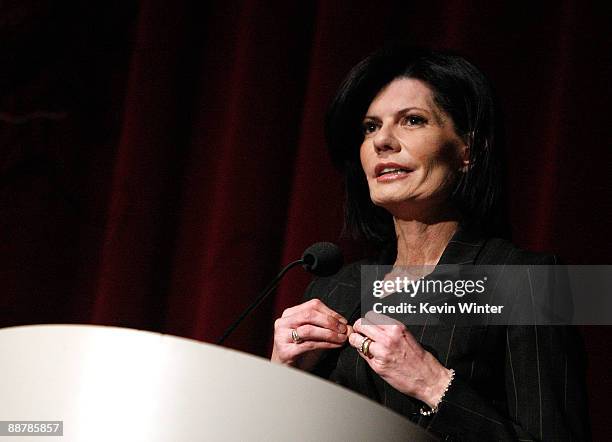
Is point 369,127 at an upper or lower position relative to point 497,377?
upper

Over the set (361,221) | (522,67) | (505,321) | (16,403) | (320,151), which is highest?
(522,67)

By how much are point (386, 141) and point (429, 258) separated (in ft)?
0.63

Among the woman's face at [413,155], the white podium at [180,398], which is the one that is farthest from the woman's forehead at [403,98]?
the white podium at [180,398]

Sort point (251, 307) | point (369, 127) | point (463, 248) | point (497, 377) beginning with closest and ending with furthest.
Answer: point (251, 307) < point (497, 377) < point (463, 248) < point (369, 127)

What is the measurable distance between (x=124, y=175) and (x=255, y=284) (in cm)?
41

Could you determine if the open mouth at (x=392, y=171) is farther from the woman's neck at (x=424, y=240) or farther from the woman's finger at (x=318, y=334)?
the woman's finger at (x=318, y=334)

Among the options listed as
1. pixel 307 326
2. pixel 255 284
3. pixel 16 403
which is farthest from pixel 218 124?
pixel 16 403

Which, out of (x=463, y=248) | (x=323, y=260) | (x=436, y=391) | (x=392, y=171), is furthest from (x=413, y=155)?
(x=436, y=391)

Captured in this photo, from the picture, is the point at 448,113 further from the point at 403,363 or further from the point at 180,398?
the point at 180,398

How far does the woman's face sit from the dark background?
230mm

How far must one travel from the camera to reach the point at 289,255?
168 cm

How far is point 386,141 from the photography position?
1308 millimetres

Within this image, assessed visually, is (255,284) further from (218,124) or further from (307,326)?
(307,326)

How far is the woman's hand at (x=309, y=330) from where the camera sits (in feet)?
3.69
